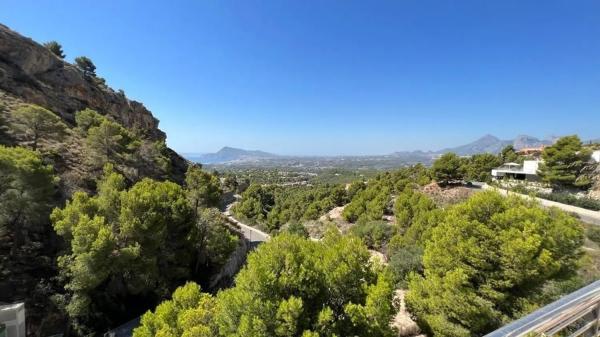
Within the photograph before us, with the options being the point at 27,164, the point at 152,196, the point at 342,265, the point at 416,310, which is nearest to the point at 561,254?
the point at 416,310

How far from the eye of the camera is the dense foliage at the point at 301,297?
642 cm

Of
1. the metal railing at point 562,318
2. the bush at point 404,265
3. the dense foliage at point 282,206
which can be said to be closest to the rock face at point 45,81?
the dense foliage at point 282,206

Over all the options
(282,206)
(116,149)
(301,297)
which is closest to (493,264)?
(301,297)

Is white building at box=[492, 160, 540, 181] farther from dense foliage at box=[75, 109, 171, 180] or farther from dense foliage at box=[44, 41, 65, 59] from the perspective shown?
dense foliage at box=[44, 41, 65, 59]

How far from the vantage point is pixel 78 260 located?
11648mm

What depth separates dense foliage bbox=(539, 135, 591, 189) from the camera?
2644 centimetres

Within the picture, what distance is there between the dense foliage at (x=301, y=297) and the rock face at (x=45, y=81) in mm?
34067

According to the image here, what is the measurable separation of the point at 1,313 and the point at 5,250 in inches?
225

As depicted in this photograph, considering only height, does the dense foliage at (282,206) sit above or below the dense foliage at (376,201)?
below

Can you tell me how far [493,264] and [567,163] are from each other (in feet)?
87.5

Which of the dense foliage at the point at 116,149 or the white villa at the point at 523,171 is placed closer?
the dense foliage at the point at 116,149

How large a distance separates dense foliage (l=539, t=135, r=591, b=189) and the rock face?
49.6 m

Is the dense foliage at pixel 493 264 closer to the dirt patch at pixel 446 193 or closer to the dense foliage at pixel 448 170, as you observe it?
the dirt patch at pixel 446 193

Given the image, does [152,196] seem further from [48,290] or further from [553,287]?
[553,287]
